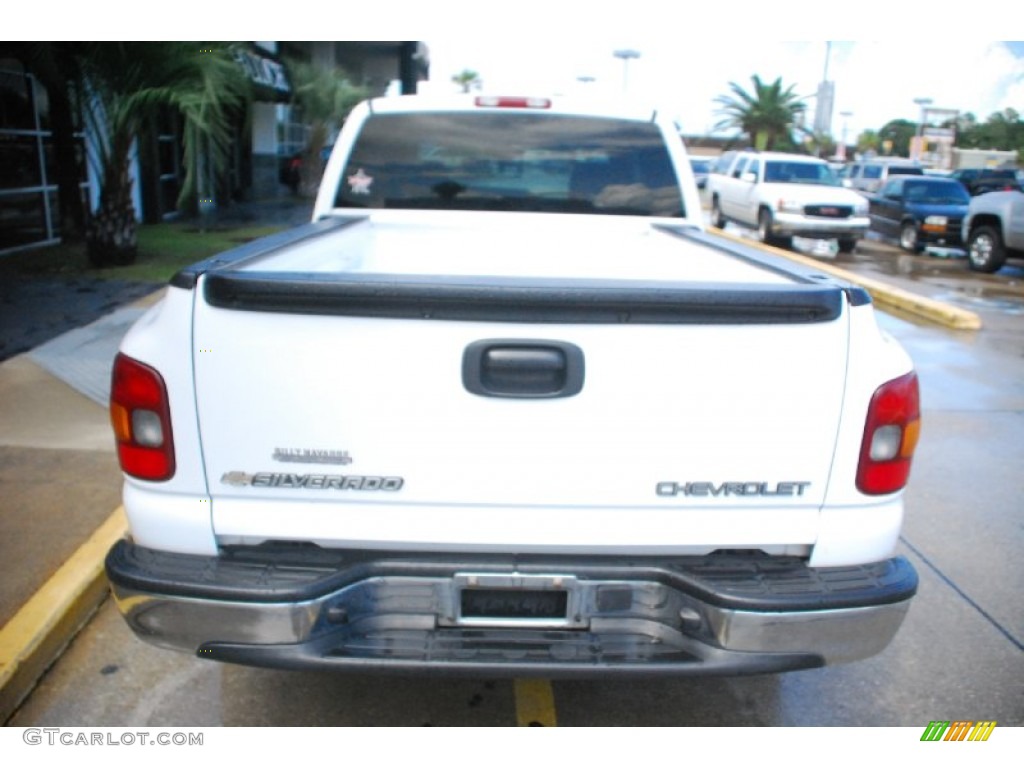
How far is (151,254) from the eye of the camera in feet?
40.7

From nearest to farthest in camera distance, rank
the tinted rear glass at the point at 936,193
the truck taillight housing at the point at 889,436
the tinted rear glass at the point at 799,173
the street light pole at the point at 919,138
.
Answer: the truck taillight housing at the point at 889,436
the tinted rear glass at the point at 936,193
the tinted rear glass at the point at 799,173
the street light pole at the point at 919,138

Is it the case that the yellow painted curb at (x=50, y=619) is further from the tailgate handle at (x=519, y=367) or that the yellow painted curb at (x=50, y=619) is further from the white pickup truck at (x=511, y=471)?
the tailgate handle at (x=519, y=367)

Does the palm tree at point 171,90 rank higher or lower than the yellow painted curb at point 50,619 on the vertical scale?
higher

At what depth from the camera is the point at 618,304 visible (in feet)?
7.44

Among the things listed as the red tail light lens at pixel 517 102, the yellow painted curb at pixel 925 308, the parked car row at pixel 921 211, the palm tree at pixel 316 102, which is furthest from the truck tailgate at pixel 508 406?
the palm tree at pixel 316 102

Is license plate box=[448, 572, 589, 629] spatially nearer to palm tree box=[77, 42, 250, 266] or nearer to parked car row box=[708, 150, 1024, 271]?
palm tree box=[77, 42, 250, 266]

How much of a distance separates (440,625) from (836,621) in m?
1.07

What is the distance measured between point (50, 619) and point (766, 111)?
2465 inches

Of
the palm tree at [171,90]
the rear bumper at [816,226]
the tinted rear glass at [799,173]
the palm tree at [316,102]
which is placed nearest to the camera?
the palm tree at [171,90]

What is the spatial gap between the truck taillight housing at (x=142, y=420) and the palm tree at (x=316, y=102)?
70.7 ft

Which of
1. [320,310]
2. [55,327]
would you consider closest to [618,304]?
[320,310]

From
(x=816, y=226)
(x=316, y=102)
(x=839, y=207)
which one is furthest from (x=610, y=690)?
(x=316, y=102)

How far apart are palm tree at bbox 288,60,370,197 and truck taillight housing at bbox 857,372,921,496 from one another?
22024 millimetres
